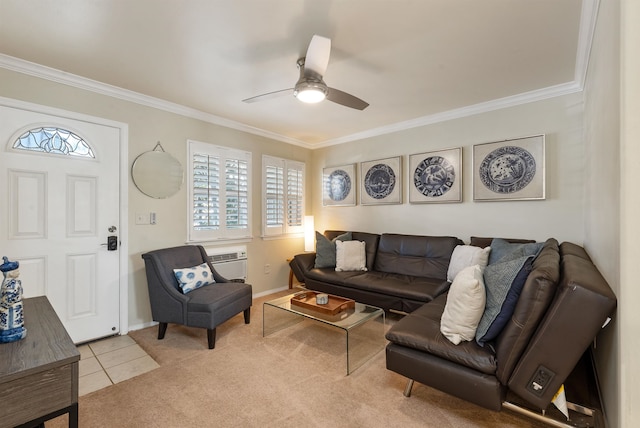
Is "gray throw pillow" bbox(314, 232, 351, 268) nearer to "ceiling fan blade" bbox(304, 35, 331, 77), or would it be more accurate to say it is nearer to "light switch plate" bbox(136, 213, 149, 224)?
"light switch plate" bbox(136, 213, 149, 224)

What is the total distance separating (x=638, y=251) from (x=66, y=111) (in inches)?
156

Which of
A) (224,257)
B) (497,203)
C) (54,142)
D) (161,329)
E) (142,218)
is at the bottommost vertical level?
(161,329)

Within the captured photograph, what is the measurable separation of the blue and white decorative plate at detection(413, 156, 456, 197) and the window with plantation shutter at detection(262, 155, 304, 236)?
6.36 ft

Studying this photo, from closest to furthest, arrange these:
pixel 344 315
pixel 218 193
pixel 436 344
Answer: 1. pixel 436 344
2. pixel 344 315
3. pixel 218 193

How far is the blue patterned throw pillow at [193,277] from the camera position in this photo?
115 inches

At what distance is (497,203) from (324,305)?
2321 millimetres

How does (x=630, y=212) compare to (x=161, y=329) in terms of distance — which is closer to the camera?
(x=630, y=212)

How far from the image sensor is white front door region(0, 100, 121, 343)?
242 centimetres

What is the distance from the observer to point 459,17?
1882 mm

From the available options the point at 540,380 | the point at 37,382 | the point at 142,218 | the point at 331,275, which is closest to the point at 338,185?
the point at 331,275

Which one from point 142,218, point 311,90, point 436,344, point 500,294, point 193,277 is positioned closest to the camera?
point 500,294

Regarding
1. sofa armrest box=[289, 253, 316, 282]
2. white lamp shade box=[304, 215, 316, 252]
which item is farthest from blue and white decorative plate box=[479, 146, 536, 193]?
white lamp shade box=[304, 215, 316, 252]

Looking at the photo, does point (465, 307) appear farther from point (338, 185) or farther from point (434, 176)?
point (338, 185)

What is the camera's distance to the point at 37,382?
40.4 inches
